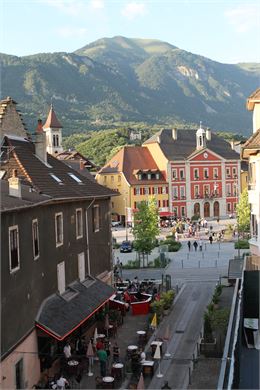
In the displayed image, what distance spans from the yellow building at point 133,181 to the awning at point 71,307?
57.0 metres

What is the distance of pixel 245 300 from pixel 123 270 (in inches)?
1041

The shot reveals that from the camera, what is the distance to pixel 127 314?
103 feet

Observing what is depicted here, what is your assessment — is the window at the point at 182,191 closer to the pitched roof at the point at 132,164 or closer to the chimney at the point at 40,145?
the pitched roof at the point at 132,164

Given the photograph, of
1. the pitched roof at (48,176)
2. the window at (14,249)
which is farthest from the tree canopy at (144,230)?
the window at (14,249)

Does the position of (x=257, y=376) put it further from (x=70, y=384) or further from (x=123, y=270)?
(x=123, y=270)

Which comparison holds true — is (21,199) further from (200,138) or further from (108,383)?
(200,138)

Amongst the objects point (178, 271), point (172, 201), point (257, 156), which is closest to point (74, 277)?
point (257, 156)

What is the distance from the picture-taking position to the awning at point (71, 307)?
20.8m

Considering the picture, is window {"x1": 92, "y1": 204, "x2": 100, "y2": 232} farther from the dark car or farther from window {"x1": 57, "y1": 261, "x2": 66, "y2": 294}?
the dark car

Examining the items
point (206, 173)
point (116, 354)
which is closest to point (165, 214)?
point (206, 173)

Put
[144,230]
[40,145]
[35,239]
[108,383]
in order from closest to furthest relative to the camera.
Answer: [108,383] → [35,239] → [40,145] → [144,230]

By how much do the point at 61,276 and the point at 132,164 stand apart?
6584cm

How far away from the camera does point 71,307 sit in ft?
76.7

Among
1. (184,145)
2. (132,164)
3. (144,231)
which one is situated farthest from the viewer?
(184,145)
